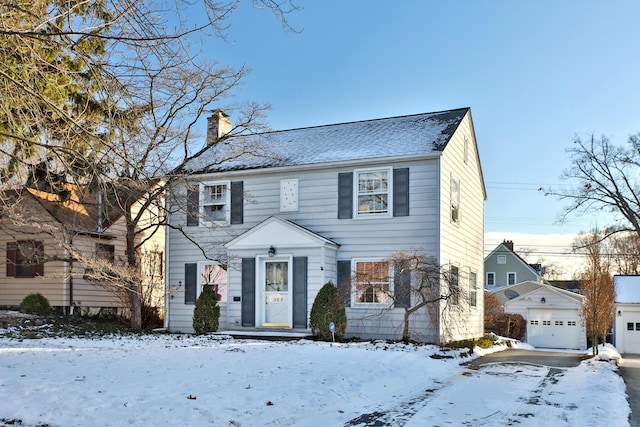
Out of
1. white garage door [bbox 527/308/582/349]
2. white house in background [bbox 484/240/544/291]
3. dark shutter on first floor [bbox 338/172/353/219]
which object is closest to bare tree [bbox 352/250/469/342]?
dark shutter on first floor [bbox 338/172/353/219]

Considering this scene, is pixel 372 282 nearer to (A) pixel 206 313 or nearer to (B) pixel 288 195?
(B) pixel 288 195

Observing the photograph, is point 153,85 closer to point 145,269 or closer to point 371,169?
point 371,169

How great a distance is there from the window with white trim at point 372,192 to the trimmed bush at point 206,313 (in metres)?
5.15

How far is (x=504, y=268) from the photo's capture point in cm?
5203

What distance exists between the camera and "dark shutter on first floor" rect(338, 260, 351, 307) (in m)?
17.3

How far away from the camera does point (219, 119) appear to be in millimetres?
22531

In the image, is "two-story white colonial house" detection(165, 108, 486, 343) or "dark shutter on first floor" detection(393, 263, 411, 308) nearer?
"dark shutter on first floor" detection(393, 263, 411, 308)

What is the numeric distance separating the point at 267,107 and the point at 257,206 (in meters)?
3.25

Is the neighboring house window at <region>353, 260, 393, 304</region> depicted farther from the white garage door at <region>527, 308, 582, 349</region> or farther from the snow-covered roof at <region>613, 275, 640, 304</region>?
the white garage door at <region>527, 308, 582, 349</region>

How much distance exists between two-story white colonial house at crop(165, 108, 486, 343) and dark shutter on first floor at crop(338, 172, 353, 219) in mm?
29

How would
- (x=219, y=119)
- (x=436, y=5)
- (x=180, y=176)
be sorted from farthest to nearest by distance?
(x=219, y=119) → (x=180, y=176) → (x=436, y=5)

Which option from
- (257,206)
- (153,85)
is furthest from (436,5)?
(257,206)

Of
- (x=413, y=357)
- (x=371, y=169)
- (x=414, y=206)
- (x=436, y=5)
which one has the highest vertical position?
(x=436, y=5)

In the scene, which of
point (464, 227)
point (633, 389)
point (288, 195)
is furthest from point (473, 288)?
point (633, 389)
